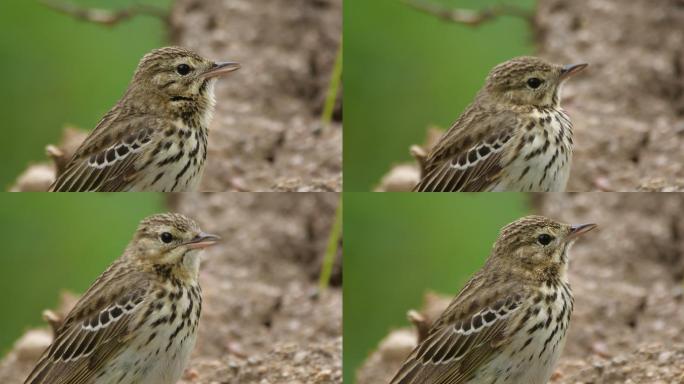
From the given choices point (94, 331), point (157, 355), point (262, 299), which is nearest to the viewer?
point (157, 355)

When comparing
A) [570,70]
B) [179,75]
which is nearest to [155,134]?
[179,75]

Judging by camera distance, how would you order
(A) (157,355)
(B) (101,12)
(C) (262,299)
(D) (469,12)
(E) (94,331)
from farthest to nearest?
(C) (262,299), (B) (101,12), (D) (469,12), (E) (94,331), (A) (157,355)

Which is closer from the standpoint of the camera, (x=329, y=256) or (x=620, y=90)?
(x=329, y=256)

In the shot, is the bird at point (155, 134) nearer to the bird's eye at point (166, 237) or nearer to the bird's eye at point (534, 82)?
the bird's eye at point (166, 237)

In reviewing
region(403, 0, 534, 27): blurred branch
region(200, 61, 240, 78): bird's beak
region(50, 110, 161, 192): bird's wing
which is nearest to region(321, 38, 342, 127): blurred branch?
region(403, 0, 534, 27): blurred branch

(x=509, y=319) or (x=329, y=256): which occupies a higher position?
(x=329, y=256)

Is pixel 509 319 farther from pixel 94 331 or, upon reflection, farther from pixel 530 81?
pixel 94 331

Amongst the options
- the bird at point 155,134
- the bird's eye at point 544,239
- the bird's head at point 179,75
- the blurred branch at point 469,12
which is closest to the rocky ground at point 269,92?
the bird at point 155,134
